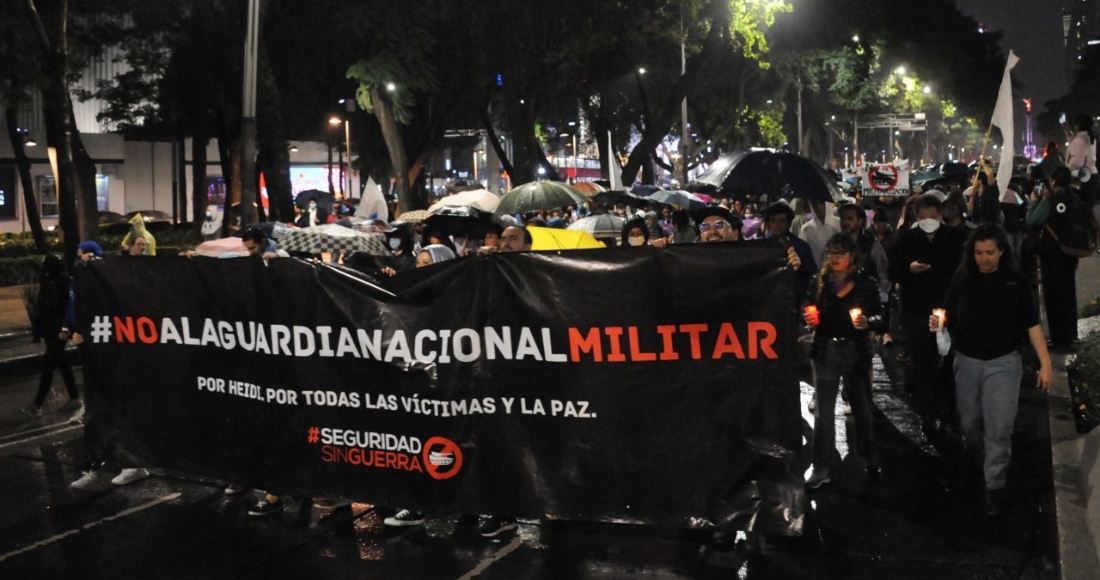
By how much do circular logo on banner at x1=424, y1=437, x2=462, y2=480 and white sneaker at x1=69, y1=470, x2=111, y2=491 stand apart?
2.78m

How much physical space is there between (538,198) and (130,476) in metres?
10.5

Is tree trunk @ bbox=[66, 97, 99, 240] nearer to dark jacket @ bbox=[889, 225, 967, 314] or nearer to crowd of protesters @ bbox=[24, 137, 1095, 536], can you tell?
crowd of protesters @ bbox=[24, 137, 1095, 536]

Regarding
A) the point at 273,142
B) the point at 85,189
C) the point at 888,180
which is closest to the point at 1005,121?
the point at 273,142

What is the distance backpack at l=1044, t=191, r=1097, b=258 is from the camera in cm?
1039

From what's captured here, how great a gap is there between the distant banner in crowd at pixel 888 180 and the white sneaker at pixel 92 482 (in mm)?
21451

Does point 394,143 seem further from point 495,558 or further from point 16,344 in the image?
point 495,558

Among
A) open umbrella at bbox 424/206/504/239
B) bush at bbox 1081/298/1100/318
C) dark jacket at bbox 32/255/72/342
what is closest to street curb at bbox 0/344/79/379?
dark jacket at bbox 32/255/72/342

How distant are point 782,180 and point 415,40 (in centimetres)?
1400

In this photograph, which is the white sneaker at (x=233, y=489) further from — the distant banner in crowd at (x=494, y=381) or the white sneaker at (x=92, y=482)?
the white sneaker at (x=92, y=482)

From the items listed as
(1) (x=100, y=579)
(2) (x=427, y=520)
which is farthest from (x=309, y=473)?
(1) (x=100, y=579)

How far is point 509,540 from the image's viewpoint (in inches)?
251

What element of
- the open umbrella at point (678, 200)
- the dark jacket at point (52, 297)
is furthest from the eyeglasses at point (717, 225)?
the open umbrella at point (678, 200)

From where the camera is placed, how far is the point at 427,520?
672 centimetres

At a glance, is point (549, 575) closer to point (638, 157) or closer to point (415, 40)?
point (415, 40)
